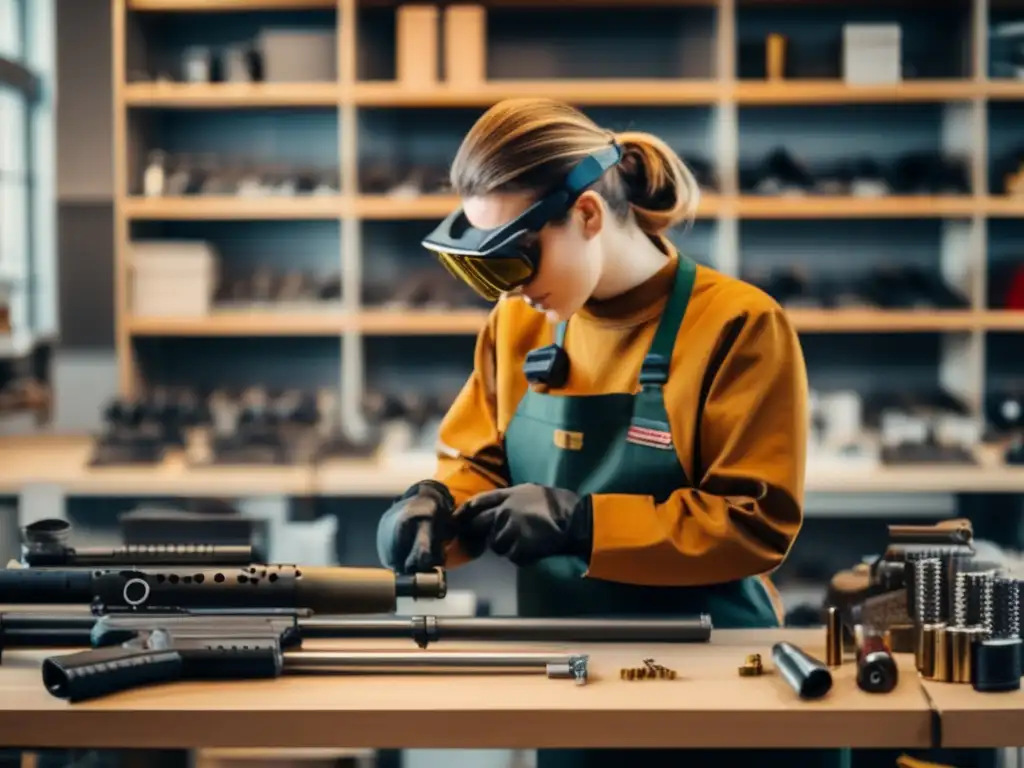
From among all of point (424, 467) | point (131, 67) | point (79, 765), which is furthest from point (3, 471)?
point (79, 765)

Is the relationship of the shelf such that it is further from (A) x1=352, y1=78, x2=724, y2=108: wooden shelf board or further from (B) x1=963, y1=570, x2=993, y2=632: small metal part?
(B) x1=963, y1=570, x2=993, y2=632: small metal part

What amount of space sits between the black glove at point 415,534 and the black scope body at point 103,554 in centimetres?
19

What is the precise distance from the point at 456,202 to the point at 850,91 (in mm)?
1326

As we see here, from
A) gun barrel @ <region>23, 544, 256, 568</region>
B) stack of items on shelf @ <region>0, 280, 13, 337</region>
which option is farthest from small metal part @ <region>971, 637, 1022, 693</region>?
stack of items on shelf @ <region>0, 280, 13, 337</region>

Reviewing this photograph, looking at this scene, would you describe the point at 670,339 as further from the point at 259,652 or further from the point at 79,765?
the point at 79,765

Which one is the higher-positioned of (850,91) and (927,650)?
(850,91)

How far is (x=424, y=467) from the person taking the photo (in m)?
4.27

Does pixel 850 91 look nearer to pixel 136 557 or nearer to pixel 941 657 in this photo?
pixel 941 657

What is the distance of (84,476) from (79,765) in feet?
7.19

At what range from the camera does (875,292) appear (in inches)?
189

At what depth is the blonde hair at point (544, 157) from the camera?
199 cm

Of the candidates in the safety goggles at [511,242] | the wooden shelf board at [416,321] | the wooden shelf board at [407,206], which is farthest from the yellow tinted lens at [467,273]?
the wooden shelf board at [407,206]

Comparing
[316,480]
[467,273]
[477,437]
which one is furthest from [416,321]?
[467,273]

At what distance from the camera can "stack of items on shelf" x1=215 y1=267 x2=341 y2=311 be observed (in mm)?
4891
